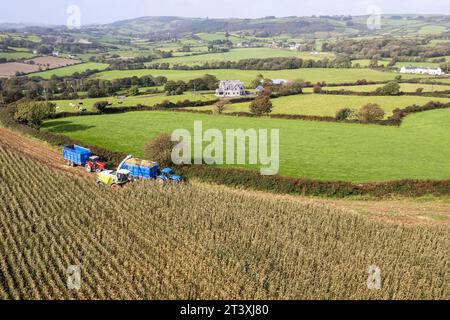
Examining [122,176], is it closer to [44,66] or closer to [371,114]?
[371,114]

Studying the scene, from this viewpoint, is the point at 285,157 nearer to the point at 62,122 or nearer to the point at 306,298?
the point at 306,298

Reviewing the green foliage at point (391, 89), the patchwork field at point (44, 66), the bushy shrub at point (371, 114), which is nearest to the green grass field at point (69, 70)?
the patchwork field at point (44, 66)

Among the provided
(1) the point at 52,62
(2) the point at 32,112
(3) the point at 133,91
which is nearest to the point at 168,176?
(2) the point at 32,112

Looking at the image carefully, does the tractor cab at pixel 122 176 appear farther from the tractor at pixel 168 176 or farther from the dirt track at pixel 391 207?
the dirt track at pixel 391 207

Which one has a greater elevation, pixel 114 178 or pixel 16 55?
pixel 16 55

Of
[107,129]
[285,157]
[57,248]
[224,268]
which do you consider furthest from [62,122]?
[224,268]

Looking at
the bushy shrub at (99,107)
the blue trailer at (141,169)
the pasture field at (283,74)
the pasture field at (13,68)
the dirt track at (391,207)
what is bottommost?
the dirt track at (391,207)

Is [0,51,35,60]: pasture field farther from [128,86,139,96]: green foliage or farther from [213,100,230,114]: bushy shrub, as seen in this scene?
[213,100,230,114]: bushy shrub
